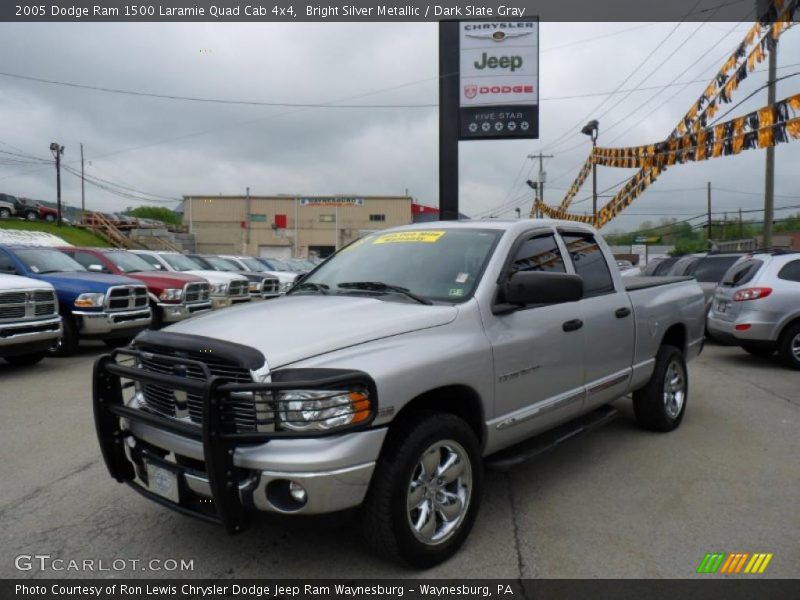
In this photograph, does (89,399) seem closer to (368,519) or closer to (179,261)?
(368,519)

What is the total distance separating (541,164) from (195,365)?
6199cm

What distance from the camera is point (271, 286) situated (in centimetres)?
1677

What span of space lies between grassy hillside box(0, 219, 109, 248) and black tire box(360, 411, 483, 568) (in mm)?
40126

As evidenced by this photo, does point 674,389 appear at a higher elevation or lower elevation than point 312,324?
lower

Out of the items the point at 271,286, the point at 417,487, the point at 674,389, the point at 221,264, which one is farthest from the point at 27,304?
the point at 221,264

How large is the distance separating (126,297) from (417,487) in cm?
822

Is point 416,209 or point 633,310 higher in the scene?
point 416,209

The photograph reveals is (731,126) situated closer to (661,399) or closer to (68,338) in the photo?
(661,399)

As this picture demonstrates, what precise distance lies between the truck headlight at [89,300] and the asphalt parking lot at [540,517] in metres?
3.85

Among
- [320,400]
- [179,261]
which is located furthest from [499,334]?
[179,261]

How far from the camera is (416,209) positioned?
6612cm

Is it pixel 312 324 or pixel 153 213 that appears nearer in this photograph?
pixel 312 324

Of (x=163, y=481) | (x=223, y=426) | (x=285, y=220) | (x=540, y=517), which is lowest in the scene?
(x=540, y=517)

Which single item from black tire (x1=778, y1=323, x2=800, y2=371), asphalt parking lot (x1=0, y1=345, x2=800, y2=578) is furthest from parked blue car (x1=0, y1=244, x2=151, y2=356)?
black tire (x1=778, y1=323, x2=800, y2=371)
